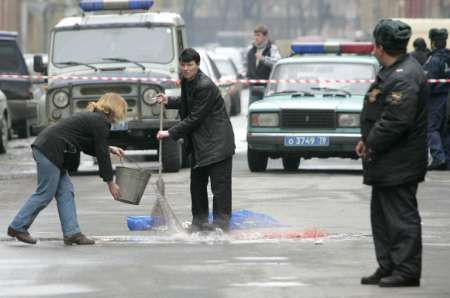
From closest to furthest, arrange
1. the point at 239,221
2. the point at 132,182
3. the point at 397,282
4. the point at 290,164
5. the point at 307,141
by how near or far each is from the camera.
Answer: the point at 397,282
the point at 132,182
the point at 239,221
the point at 307,141
the point at 290,164

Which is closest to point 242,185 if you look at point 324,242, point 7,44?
point 324,242

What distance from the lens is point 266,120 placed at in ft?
68.9

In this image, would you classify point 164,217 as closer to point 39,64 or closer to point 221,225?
point 221,225

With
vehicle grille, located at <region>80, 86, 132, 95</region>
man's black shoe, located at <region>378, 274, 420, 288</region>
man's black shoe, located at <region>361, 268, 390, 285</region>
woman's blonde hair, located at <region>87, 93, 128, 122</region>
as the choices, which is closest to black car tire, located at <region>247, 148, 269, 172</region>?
vehicle grille, located at <region>80, 86, 132, 95</region>

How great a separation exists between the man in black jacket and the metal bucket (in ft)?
1.67

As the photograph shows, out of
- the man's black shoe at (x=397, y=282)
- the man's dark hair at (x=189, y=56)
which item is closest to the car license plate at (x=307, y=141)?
the man's dark hair at (x=189, y=56)

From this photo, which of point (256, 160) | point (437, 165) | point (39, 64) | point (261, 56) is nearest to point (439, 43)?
point (437, 165)

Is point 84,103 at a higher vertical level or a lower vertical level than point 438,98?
higher

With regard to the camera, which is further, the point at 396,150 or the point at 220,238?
the point at 220,238

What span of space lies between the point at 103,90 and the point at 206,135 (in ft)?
27.0

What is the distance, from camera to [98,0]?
23.6m

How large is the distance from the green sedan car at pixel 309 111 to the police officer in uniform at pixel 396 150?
32.7 ft

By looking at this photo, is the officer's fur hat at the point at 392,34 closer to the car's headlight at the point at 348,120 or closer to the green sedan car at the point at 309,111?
the green sedan car at the point at 309,111

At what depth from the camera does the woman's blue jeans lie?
12.8 metres
